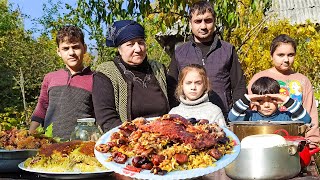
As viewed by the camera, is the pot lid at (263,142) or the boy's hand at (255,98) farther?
the boy's hand at (255,98)

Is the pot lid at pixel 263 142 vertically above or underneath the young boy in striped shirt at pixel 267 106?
underneath

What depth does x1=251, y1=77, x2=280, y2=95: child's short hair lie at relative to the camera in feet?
8.86

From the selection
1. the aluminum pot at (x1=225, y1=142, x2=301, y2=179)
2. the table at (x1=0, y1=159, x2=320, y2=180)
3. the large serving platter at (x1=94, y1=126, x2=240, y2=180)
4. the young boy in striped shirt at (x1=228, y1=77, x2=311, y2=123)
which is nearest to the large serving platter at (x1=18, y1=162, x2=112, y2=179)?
the table at (x1=0, y1=159, x2=320, y2=180)

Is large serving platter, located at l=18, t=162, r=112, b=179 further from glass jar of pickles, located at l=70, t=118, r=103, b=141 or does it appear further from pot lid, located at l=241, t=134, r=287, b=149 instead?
pot lid, located at l=241, t=134, r=287, b=149

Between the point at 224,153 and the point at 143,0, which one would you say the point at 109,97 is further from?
the point at 143,0

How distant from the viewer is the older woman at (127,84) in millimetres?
2455

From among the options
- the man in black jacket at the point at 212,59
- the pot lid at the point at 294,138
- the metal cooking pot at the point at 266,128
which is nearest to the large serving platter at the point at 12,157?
the metal cooking pot at the point at 266,128

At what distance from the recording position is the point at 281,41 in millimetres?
3154

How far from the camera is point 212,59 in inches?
121

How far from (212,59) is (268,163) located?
137 cm

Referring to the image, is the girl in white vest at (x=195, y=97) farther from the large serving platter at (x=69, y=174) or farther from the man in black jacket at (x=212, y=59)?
the large serving platter at (x=69, y=174)

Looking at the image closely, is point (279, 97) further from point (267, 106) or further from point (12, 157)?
point (12, 157)

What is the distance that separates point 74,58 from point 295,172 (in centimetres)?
152

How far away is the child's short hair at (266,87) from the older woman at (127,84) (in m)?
0.49
